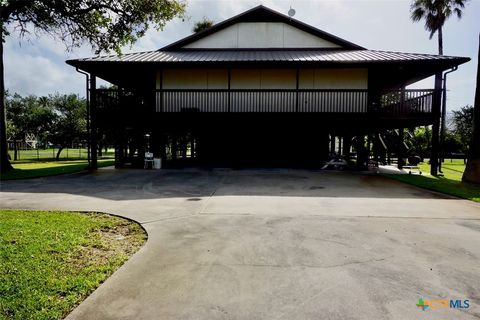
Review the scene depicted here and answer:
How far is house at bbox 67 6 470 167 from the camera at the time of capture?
40.6ft

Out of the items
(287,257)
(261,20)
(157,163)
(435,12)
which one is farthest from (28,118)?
(435,12)

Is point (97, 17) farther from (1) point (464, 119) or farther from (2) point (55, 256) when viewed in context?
(1) point (464, 119)

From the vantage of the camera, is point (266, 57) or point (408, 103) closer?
point (408, 103)

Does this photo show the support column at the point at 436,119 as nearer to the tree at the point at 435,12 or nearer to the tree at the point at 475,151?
the tree at the point at 475,151

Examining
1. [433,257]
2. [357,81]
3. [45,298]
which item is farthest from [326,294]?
[357,81]

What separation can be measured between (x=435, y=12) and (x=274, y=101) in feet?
71.5

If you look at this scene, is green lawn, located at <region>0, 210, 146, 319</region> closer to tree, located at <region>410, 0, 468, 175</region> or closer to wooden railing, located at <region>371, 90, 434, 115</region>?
wooden railing, located at <region>371, 90, 434, 115</region>

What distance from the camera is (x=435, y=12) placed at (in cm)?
2420

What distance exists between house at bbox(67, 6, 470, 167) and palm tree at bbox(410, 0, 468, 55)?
13.5 m

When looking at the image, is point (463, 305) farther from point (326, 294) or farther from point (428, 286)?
point (326, 294)

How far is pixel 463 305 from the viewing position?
7.98ft

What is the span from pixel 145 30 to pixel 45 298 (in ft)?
38.6

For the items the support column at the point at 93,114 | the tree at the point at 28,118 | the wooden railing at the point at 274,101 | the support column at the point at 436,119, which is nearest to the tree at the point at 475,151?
the support column at the point at 436,119

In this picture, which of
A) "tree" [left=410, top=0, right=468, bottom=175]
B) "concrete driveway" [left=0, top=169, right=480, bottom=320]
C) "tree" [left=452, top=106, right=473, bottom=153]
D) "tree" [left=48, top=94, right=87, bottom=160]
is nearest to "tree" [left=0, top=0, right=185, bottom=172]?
"concrete driveway" [left=0, top=169, right=480, bottom=320]
